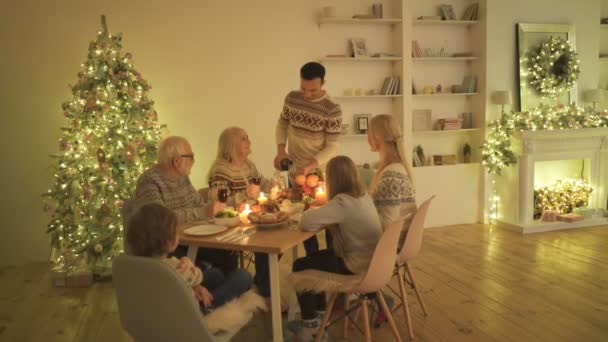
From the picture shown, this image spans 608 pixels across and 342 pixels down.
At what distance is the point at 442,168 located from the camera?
201 inches

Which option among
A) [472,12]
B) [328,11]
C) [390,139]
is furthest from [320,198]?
[472,12]

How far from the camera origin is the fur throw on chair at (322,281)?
7.31ft

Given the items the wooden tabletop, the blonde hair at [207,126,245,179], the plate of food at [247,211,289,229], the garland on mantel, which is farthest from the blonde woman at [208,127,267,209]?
the garland on mantel

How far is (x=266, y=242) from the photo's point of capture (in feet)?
6.82

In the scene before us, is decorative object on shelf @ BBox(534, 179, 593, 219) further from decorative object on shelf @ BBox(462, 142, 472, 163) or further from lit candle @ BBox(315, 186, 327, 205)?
lit candle @ BBox(315, 186, 327, 205)

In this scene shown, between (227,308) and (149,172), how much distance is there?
0.97 m

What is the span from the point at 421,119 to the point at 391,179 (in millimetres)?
2859

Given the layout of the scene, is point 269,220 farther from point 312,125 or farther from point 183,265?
point 312,125

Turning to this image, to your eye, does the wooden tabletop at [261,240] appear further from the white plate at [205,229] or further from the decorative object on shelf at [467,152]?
the decorative object on shelf at [467,152]

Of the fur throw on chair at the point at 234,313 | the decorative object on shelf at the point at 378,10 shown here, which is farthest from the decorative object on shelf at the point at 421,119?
the fur throw on chair at the point at 234,313

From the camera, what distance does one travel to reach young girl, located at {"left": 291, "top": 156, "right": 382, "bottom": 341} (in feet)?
7.28

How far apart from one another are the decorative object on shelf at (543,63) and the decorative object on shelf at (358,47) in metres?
1.80

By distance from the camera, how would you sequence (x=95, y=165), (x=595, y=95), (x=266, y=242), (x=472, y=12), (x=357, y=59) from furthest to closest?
(x=595, y=95) → (x=472, y=12) → (x=357, y=59) → (x=95, y=165) → (x=266, y=242)

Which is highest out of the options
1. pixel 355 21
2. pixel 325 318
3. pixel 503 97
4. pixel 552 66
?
pixel 355 21
